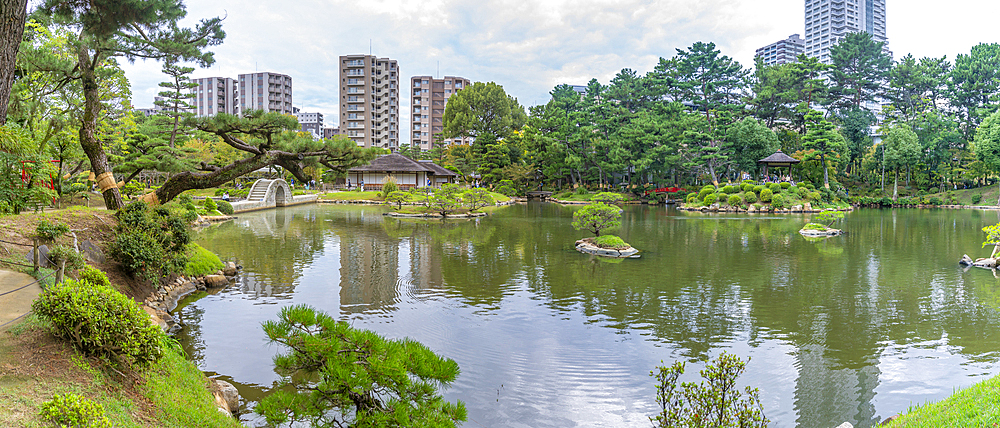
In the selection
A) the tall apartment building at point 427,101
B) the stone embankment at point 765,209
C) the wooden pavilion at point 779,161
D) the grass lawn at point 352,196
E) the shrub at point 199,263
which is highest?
the tall apartment building at point 427,101

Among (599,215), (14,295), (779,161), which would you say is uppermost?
(779,161)

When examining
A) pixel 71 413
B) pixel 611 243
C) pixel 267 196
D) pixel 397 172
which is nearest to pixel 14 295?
pixel 71 413

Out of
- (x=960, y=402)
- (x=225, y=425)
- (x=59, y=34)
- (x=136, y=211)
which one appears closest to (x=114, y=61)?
(x=59, y=34)

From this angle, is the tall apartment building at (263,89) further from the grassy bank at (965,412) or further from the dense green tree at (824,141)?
the grassy bank at (965,412)

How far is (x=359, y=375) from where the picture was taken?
371 centimetres

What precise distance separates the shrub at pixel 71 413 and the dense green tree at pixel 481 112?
173 ft

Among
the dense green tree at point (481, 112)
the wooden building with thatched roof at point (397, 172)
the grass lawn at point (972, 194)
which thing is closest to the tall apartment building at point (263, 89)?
the dense green tree at point (481, 112)

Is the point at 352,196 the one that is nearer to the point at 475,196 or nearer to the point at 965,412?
the point at 475,196

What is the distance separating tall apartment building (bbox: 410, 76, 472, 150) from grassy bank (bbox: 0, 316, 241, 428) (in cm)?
7898

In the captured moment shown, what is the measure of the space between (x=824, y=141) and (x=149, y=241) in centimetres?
4484

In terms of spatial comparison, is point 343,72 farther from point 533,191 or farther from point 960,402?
point 960,402

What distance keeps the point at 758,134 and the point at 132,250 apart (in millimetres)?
43711

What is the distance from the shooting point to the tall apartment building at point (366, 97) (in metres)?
70.4

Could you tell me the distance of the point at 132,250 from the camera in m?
9.28
